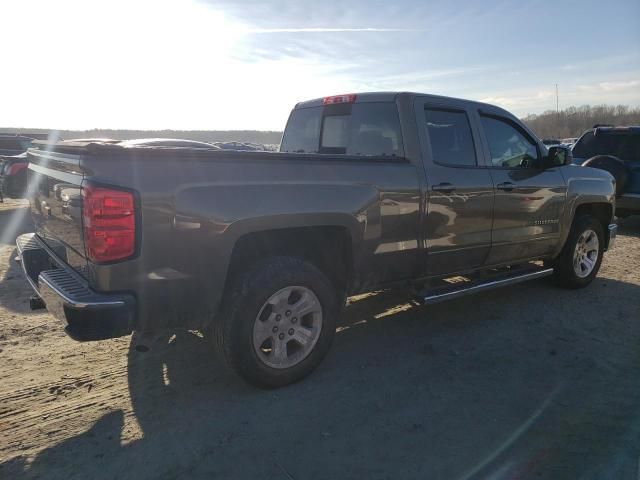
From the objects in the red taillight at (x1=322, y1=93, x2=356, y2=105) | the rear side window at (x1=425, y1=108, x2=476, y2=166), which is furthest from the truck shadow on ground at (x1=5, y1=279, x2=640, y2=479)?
the red taillight at (x1=322, y1=93, x2=356, y2=105)

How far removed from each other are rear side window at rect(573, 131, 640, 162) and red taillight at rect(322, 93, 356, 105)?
749cm

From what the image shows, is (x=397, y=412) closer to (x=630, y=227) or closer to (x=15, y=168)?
(x=630, y=227)

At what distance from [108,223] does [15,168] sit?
408 inches

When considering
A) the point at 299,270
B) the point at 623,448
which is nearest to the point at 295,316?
the point at 299,270

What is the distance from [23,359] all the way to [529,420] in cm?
374

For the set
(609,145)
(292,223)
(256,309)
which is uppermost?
(609,145)

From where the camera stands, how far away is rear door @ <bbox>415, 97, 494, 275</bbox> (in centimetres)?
406

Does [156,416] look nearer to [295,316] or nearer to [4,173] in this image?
[295,316]

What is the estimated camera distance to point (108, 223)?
262cm

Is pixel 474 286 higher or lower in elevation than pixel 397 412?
higher

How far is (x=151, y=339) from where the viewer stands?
3057mm

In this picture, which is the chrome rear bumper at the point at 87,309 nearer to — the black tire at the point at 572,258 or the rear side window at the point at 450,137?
the rear side window at the point at 450,137

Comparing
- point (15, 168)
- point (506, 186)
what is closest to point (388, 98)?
point (506, 186)

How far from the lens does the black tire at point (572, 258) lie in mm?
5680
